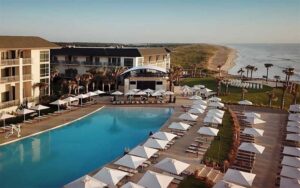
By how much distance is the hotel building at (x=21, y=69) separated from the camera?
121 feet

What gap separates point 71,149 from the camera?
2652cm

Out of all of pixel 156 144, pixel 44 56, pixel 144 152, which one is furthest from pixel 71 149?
pixel 44 56

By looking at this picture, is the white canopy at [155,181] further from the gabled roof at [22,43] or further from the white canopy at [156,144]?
the gabled roof at [22,43]

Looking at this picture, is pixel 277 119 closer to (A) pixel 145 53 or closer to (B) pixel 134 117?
(B) pixel 134 117

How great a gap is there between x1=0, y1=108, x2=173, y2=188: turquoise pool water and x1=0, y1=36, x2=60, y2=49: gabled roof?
1114 cm

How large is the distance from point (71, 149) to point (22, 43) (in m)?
18.6

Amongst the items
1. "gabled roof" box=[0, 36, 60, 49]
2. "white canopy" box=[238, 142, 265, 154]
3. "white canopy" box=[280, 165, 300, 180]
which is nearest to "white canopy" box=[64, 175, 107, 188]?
"white canopy" box=[280, 165, 300, 180]

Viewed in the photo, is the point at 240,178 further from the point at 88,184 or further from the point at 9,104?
the point at 9,104

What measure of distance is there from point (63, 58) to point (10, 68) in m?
22.2

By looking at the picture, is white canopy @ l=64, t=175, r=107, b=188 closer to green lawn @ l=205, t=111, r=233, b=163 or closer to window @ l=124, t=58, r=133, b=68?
green lawn @ l=205, t=111, r=233, b=163

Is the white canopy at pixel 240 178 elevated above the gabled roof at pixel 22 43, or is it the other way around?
the gabled roof at pixel 22 43

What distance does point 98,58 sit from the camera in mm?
59031

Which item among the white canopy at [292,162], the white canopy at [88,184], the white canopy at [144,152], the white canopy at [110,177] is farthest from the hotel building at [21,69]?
the white canopy at [292,162]

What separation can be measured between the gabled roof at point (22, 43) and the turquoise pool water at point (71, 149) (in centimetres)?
1114
